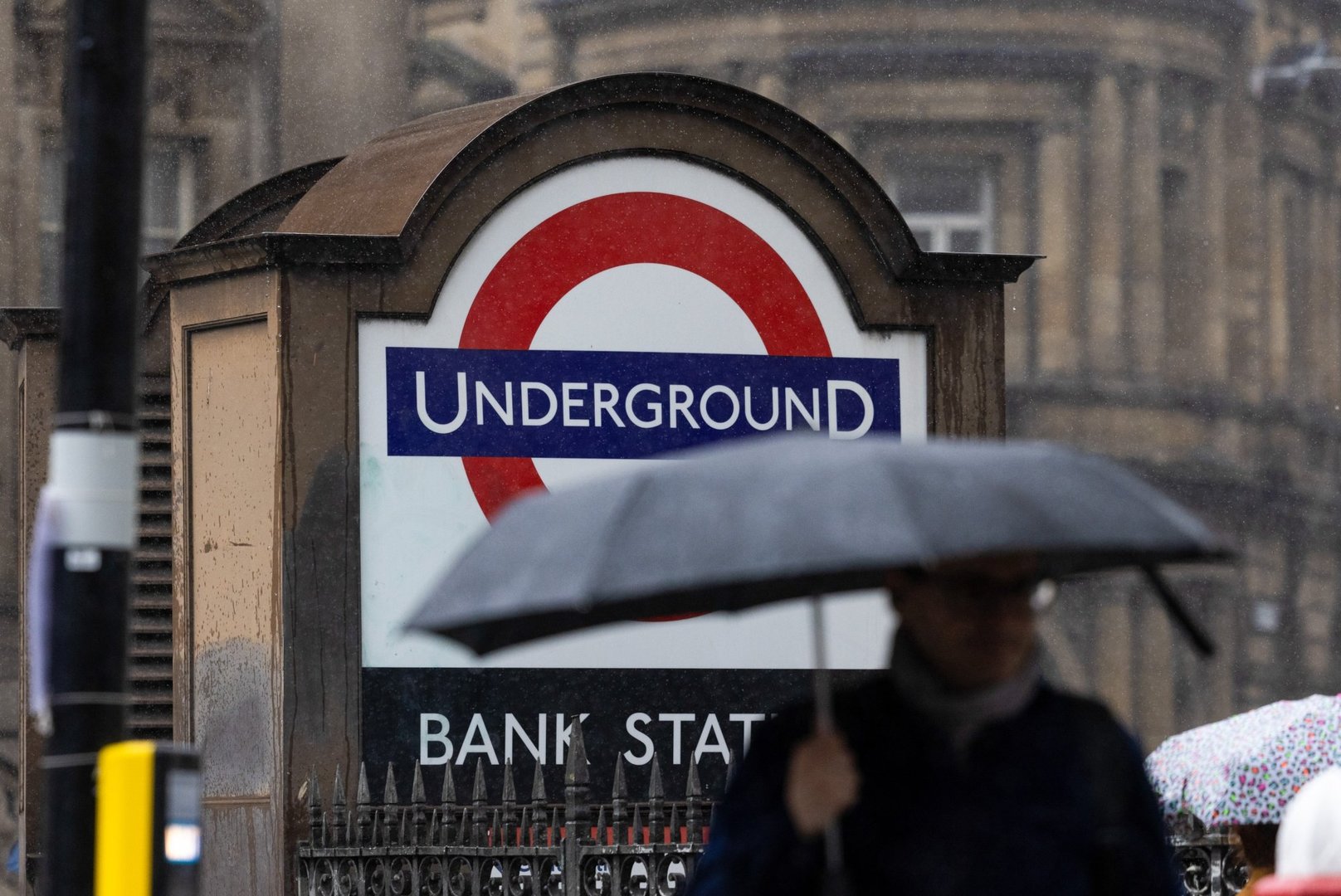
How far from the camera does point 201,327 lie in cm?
693

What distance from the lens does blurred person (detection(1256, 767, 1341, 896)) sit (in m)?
3.06

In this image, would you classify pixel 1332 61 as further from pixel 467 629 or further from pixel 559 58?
pixel 467 629

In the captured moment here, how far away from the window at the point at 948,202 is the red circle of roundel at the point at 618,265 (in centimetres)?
2226

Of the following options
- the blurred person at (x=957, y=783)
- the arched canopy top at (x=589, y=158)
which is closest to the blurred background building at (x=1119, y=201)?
the arched canopy top at (x=589, y=158)

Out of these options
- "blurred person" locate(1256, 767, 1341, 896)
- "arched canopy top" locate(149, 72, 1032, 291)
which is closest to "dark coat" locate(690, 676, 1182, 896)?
"blurred person" locate(1256, 767, 1341, 896)

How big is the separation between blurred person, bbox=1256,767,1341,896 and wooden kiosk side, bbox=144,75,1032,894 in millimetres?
3674

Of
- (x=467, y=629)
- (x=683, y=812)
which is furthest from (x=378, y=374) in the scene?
(x=467, y=629)

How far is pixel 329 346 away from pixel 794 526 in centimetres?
367

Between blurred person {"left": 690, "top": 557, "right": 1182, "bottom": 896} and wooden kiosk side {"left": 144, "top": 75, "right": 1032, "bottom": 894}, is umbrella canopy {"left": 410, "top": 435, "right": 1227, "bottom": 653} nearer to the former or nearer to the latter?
blurred person {"left": 690, "top": 557, "right": 1182, "bottom": 896}

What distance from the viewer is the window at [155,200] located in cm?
2228

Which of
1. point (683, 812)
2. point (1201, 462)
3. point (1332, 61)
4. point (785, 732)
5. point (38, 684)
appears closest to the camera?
point (785, 732)

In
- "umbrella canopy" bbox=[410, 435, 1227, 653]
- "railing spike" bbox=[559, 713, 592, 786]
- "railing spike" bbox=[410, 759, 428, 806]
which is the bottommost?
"railing spike" bbox=[410, 759, 428, 806]

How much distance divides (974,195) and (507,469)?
2378cm

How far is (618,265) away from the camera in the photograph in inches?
268
